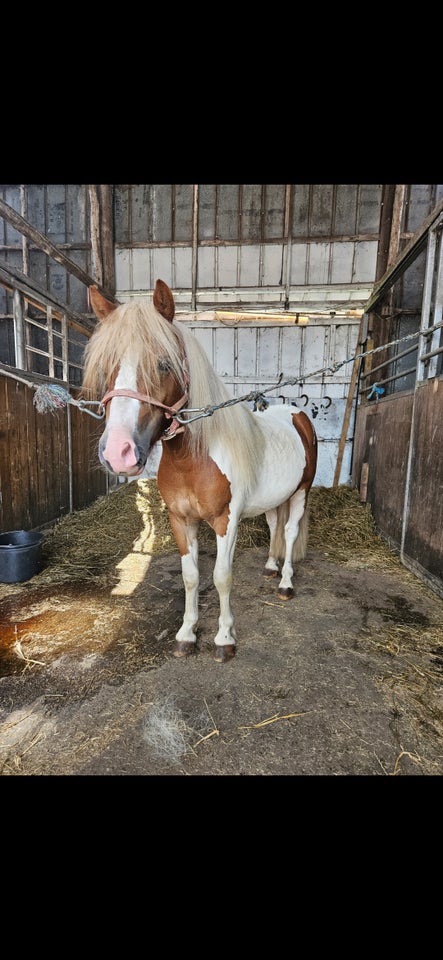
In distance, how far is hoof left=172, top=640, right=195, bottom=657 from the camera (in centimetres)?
199

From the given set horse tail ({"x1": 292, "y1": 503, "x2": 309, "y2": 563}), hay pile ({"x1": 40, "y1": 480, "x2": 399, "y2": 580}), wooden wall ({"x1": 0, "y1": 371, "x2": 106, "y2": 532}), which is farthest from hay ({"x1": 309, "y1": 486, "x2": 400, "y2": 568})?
wooden wall ({"x1": 0, "y1": 371, "x2": 106, "y2": 532})

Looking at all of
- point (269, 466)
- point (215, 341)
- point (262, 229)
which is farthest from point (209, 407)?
point (262, 229)

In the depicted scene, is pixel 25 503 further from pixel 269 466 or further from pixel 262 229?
pixel 262 229

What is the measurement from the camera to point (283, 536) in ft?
10.5

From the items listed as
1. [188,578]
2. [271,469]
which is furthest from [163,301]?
[188,578]

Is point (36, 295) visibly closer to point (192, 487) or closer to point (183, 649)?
point (192, 487)

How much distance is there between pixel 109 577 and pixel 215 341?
493cm

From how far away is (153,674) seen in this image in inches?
72.1

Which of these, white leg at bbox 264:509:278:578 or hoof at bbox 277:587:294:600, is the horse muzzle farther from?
white leg at bbox 264:509:278:578

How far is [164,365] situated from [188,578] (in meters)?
1.16

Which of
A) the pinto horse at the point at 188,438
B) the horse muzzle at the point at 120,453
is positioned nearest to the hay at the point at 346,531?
the pinto horse at the point at 188,438

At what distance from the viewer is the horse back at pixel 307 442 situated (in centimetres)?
305

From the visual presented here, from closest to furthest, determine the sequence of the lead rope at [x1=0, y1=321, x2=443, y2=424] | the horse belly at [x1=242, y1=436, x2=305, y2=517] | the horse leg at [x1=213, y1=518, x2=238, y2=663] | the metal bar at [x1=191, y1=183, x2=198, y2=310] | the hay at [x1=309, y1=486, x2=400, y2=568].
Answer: the lead rope at [x1=0, y1=321, x2=443, y2=424], the horse leg at [x1=213, y1=518, x2=238, y2=663], the horse belly at [x1=242, y1=436, x2=305, y2=517], the hay at [x1=309, y1=486, x2=400, y2=568], the metal bar at [x1=191, y1=183, x2=198, y2=310]

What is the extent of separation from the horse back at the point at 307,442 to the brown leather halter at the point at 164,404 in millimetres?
1607
